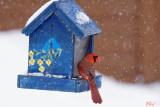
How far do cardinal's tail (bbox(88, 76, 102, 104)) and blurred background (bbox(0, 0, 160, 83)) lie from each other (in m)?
3.75

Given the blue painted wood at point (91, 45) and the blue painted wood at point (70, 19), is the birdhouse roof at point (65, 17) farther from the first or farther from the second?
the blue painted wood at point (91, 45)

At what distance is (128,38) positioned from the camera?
285 inches

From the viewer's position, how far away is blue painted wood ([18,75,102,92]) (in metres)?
3.38

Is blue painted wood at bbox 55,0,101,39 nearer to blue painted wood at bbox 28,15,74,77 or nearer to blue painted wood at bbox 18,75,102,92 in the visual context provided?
blue painted wood at bbox 28,15,74,77

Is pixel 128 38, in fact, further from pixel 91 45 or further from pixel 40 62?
pixel 40 62

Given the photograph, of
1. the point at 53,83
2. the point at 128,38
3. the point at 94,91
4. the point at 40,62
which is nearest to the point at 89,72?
the point at 94,91

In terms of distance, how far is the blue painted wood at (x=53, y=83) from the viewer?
338 centimetres

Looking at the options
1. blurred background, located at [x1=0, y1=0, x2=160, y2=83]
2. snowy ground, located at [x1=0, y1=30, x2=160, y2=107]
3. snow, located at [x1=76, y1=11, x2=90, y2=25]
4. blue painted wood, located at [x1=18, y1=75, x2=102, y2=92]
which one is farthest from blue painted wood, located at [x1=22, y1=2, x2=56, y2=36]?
blurred background, located at [x1=0, y1=0, x2=160, y2=83]

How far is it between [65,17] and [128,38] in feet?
13.0

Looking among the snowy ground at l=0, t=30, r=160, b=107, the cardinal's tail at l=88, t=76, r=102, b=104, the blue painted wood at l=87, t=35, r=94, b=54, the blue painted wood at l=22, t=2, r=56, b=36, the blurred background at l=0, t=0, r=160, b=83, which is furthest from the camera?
the blurred background at l=0, t=0, r=160, b=83

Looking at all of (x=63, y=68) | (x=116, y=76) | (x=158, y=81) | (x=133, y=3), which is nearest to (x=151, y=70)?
(x=158, y=81)

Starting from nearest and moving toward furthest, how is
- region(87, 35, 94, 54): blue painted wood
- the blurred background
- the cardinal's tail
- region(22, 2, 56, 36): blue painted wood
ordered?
the cardinal's tail → region(22, 2, 56, 36): blue painted wood → region(87, 35, 94, 54): blue painted wood → the blurred background

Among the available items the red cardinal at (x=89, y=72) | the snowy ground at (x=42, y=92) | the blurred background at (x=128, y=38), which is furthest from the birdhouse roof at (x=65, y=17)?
the blurred background at (x=128, y=38)

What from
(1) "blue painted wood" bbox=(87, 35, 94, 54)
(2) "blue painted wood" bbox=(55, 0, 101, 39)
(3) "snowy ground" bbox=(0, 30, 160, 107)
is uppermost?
(2) "blue painted wood" bbox=(55, 0, 101, 39)
